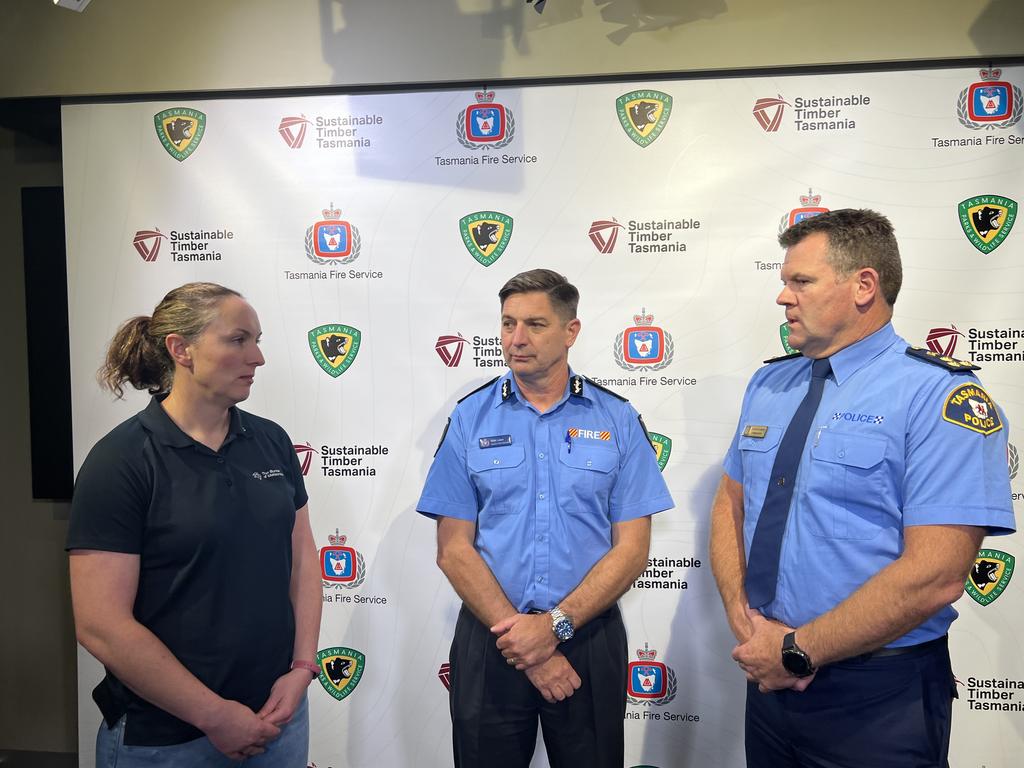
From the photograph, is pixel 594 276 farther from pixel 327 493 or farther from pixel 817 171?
pixel 327 493

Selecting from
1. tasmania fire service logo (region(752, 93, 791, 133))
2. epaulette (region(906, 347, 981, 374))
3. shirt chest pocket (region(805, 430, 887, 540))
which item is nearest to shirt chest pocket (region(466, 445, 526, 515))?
shirt chest pocket (region(805, 430, 887, 540))

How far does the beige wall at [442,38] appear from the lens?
8.03 feet

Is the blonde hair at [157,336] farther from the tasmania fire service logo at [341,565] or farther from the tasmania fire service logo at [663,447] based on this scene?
the tasmania fire service logo at [663,447]

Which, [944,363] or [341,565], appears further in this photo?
[341,565]

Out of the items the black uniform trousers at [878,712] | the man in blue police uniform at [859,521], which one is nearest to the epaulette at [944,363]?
the man in blue police uniform at [859,521]

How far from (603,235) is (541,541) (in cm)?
112

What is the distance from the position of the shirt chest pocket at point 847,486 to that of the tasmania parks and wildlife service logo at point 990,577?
1.14m

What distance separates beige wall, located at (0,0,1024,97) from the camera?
8.03 ft

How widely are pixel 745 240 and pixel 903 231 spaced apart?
19.9 inches

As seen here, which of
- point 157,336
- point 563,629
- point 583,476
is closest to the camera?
point 157,336

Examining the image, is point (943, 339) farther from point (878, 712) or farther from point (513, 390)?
point (513, 390)

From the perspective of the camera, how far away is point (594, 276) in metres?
2.59

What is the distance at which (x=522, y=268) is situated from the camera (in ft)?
8.61

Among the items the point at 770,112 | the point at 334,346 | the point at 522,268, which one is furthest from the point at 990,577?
the point at 334,346
